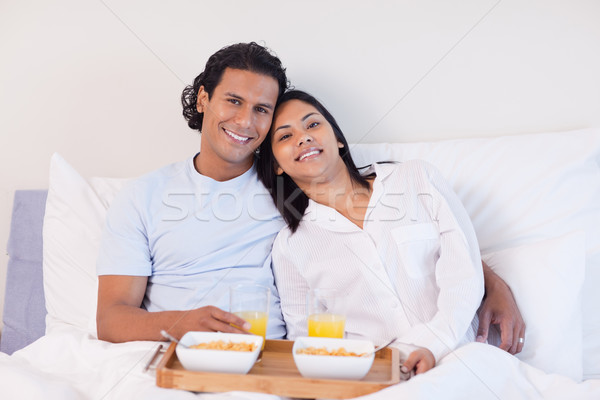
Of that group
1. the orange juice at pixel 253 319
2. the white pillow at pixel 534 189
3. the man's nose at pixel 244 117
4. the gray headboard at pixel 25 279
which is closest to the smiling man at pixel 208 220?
the man's nose at pixel 244 117

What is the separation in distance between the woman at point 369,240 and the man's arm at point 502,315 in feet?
0.16

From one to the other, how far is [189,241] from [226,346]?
0.59 m

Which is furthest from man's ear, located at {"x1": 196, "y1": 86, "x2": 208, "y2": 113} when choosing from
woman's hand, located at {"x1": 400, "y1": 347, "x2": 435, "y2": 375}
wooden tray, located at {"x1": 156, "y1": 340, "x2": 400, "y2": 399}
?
woman's hand, located at {"x1": 400, "y1": 347, "x2": 435, "y2": 375}

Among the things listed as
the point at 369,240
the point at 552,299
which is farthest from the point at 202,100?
the point at 552,299

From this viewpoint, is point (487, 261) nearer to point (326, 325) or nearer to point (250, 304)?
point (326, 325)

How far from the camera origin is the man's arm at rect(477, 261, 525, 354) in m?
1.38

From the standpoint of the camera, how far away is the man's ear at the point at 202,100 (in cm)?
184

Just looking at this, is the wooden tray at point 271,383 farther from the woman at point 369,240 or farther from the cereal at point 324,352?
the woman at point 369,240

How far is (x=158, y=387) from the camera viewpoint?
1088mm

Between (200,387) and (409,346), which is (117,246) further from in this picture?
(409,346)

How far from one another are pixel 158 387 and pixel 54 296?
88 centimetres

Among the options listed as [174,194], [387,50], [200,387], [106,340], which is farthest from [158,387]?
[387,50]

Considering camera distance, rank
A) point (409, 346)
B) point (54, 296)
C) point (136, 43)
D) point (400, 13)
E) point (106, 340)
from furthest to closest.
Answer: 1. point (136, 43)
2. point (400, 13)
3. point (54, 296)
4. point (106, 340)
5. point (409, 346)

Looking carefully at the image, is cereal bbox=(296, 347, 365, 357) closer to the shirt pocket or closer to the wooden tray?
the wooden tray
